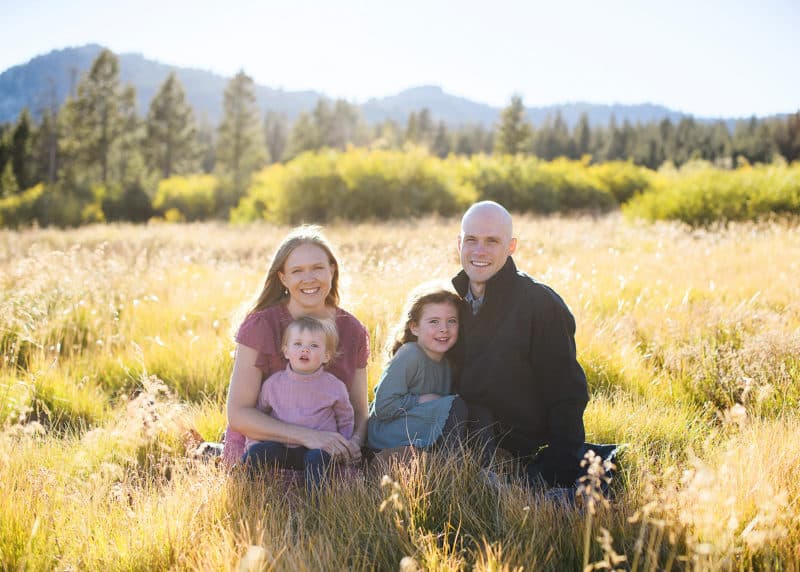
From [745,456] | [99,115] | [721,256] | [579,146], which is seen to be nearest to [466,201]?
[721,256]

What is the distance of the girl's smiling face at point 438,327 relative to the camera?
147 inches

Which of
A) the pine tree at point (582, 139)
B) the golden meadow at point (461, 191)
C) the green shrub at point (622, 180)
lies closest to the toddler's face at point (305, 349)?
the golden meadow at point (461, 191)

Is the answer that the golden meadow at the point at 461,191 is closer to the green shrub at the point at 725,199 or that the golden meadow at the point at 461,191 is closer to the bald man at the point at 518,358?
the green shrub at the point at 725,199

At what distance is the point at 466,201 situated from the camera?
23.3m

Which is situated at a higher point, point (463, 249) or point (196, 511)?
point (463, 249)

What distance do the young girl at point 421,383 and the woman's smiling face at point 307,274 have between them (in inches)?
22.9

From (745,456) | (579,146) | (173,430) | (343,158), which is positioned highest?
(579,146)

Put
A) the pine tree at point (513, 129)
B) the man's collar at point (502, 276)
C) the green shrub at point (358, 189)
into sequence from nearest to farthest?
the man's collar at point (502, 276) → the green shrub at point (358, 189) → the pine tree at point (513, 129)

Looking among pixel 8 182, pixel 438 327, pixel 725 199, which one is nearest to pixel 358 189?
pixel 725 199

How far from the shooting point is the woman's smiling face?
3.74m

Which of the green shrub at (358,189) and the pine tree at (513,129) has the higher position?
the pine tree at (513,129)

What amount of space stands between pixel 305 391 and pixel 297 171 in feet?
64.4

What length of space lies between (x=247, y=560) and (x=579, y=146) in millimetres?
87132

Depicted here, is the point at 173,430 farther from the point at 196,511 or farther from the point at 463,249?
the point at 463,249
